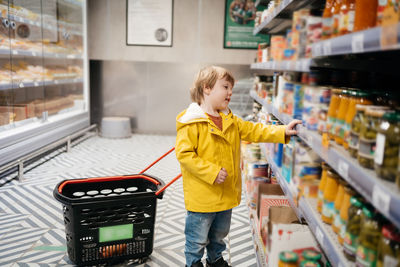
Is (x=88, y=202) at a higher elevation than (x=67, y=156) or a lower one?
higher

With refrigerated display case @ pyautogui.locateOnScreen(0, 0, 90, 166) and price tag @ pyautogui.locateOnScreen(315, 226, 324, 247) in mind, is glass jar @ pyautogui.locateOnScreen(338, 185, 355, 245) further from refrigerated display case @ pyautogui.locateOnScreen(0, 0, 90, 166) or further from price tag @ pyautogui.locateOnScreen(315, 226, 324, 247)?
refrigerated display case @ pyautogui.locateOnScreen(0, 0, 90, 166)

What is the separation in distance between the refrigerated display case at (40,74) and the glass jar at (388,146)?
3892 mm

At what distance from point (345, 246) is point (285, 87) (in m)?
1.21

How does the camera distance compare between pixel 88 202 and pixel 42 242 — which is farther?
pixel 42 242

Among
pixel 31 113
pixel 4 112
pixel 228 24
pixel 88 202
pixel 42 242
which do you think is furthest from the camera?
pixel 228 24

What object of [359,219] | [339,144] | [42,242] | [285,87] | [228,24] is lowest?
[42,242]

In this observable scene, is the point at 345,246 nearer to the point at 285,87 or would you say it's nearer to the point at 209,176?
the point at 209,176

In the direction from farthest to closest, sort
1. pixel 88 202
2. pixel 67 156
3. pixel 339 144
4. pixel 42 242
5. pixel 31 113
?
pixel 67 156, pixel 31 113, pixel 42 242, pixel 88 202, pixel 339 144

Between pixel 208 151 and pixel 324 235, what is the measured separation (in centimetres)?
86

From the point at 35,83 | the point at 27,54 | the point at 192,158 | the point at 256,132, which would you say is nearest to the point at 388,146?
the point at 192,158

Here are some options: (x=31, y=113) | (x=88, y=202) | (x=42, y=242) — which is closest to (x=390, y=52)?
(x=88, y=202)

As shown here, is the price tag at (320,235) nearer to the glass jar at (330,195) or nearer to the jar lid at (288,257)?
the glass jar at (330,195)

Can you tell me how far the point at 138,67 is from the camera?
Result: 702 centimetres

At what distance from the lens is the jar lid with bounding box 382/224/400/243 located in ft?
3.56
